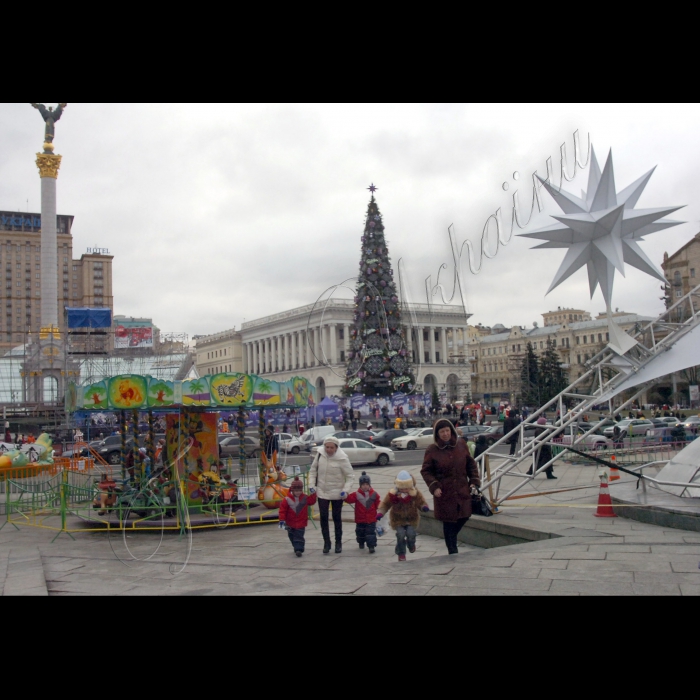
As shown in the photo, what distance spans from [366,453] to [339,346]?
209 feet

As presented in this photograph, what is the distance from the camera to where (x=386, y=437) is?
114ft

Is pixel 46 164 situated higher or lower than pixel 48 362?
higher

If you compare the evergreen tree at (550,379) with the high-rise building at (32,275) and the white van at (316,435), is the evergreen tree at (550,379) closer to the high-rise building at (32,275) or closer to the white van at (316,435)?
the white van at (316,435)

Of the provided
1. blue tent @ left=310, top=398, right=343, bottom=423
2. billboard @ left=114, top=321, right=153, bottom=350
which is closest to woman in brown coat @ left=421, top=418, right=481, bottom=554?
blue tent @ left=310, top=398, right=343, bottom=423

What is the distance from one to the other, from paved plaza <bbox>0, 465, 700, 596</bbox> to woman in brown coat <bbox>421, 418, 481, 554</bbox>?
532 mm

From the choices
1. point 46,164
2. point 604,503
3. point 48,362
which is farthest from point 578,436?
point 46,164

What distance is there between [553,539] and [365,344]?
118 feet

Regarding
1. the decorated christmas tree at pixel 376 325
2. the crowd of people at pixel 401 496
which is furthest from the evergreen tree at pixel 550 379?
the crowd of people at pixel 401 496

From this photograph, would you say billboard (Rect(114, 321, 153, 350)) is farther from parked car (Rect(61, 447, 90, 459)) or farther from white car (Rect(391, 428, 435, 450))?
white car (Rect(391, 428, 435, 450))

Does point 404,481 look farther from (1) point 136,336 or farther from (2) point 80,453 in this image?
(1) point 136,336

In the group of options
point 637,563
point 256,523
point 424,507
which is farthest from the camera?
point 256,523

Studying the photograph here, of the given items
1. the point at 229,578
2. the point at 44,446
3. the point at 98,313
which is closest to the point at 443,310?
the point at 98,313

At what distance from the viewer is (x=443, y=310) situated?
8619cm
